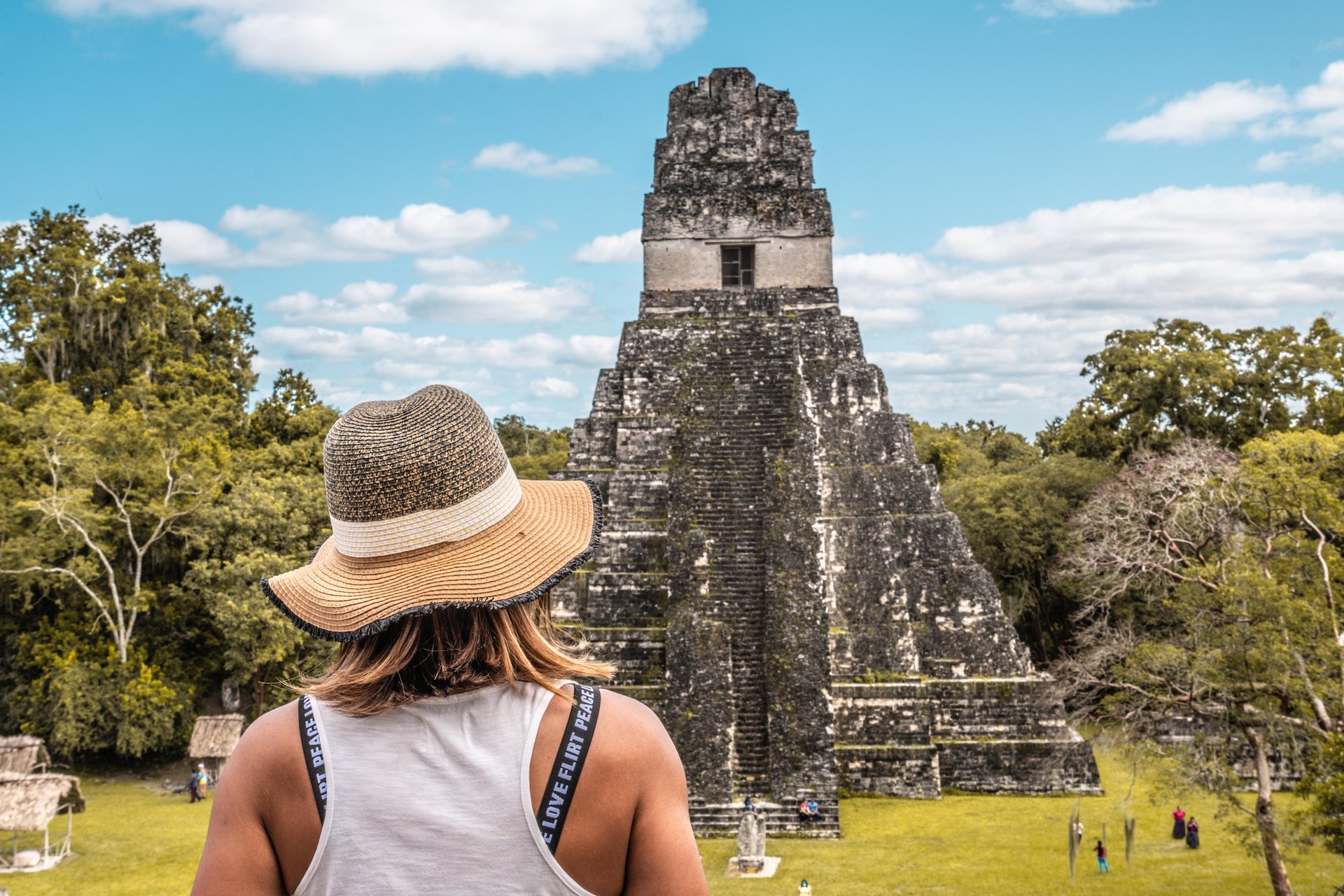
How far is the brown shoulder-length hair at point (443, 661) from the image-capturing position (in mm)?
1646

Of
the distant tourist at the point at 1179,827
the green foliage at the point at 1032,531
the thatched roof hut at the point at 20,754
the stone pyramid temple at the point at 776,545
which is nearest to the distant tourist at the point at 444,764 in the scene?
the stone pyramid temple at the point at 776,545

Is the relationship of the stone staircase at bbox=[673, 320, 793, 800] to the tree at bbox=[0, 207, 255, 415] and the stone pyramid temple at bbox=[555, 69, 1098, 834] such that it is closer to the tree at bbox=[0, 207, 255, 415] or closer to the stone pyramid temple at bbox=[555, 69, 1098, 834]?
the stone pyramid temple at bbox=[555, 69, 1098, 834]

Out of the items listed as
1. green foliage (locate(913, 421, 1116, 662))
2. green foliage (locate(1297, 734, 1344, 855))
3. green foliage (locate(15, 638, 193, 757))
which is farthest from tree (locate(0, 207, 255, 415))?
green foliage (locate(1297, 734, 1344, 855))

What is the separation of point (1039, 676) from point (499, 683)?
15593mm

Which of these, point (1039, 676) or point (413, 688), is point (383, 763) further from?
point (1039, 676)

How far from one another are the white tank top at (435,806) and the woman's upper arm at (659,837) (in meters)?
0.09

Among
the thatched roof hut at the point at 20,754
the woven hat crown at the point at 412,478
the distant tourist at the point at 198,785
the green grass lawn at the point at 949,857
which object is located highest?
the woven hat crown at the point at 412,478

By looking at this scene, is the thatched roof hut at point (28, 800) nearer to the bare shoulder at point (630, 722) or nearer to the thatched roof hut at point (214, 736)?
the thatched roof hut at point (214, 736)

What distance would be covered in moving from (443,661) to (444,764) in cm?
15

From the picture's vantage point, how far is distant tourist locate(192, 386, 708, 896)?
5.22ft

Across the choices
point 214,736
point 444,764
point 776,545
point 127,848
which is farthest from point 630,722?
point 214,736

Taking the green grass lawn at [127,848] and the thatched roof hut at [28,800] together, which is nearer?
the thatched roof hut at [28,800]

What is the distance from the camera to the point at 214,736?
18.6 meters

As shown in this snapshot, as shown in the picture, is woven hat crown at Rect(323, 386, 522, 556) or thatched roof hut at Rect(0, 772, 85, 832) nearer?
woven hat crown at Rect(323, 386, 522, 556)
